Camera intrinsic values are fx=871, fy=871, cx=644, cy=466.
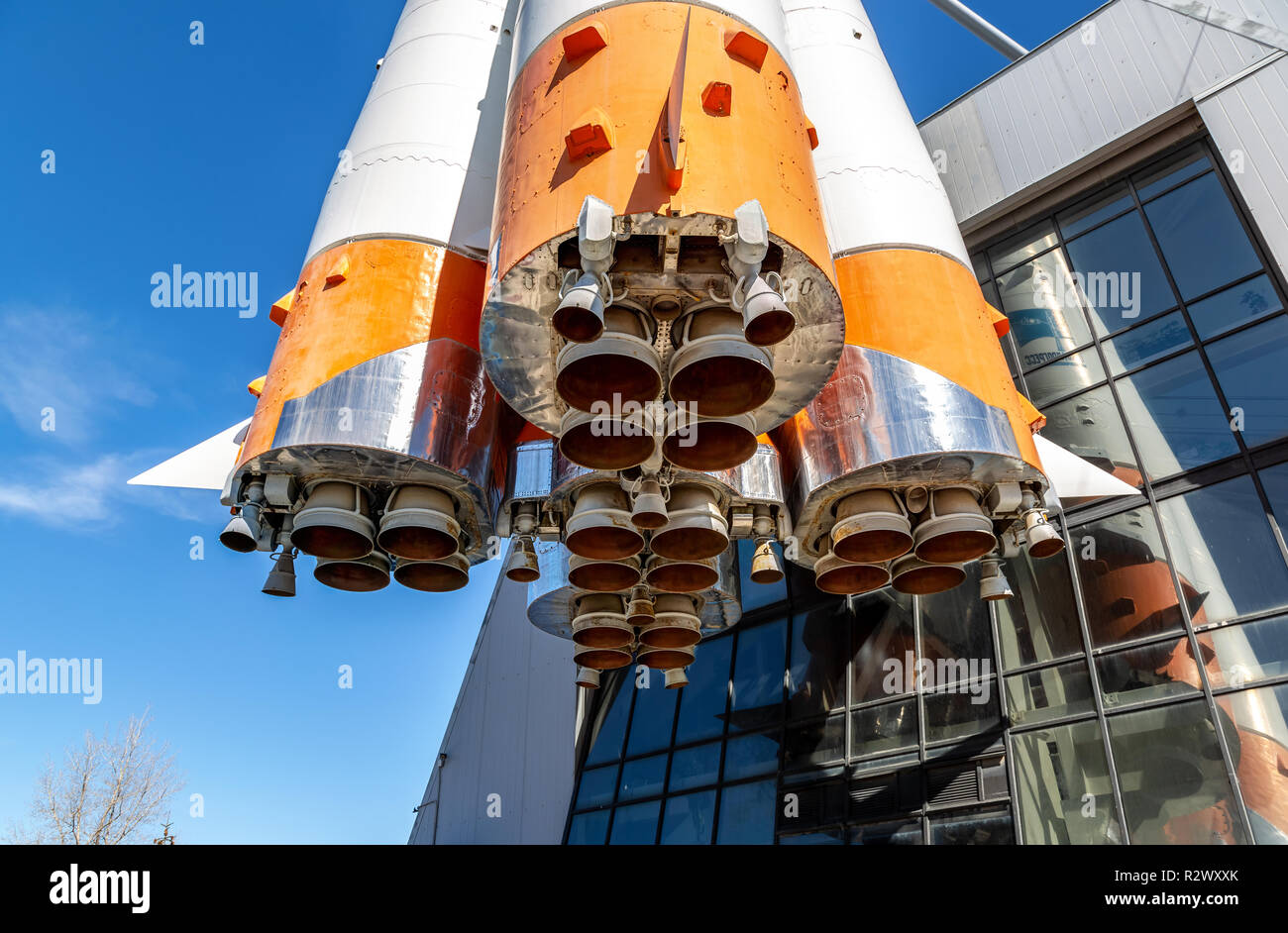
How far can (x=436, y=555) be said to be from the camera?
29.0ft

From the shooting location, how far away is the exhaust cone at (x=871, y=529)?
844cm

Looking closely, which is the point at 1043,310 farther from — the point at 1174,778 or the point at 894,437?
the point at 894,437

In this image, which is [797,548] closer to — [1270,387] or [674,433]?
[674,433]

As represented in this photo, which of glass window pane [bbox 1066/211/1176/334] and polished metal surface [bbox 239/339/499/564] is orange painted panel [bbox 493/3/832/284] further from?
glass window pane [bbox 1066/211/1176/334]

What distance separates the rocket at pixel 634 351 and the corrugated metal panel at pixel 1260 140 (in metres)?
4.71

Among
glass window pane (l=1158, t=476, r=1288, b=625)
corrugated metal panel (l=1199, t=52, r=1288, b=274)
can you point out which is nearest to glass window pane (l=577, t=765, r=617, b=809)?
glass window pane (l=1158, t=476, r=1288, b=625)

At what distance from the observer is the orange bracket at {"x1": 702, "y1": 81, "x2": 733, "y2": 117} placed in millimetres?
6863

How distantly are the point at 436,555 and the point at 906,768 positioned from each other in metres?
7.90

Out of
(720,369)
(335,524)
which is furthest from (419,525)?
(720,369)

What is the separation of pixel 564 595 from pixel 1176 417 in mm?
9142

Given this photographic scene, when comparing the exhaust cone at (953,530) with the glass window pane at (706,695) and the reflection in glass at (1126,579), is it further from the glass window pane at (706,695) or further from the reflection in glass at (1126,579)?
the glass window pane at (706,695)

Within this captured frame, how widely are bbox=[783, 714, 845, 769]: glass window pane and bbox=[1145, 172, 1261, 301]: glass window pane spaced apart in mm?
8472

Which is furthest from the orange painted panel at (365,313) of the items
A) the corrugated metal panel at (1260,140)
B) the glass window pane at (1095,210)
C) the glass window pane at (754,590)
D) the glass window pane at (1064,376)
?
the glass window pane at (1095,210)
